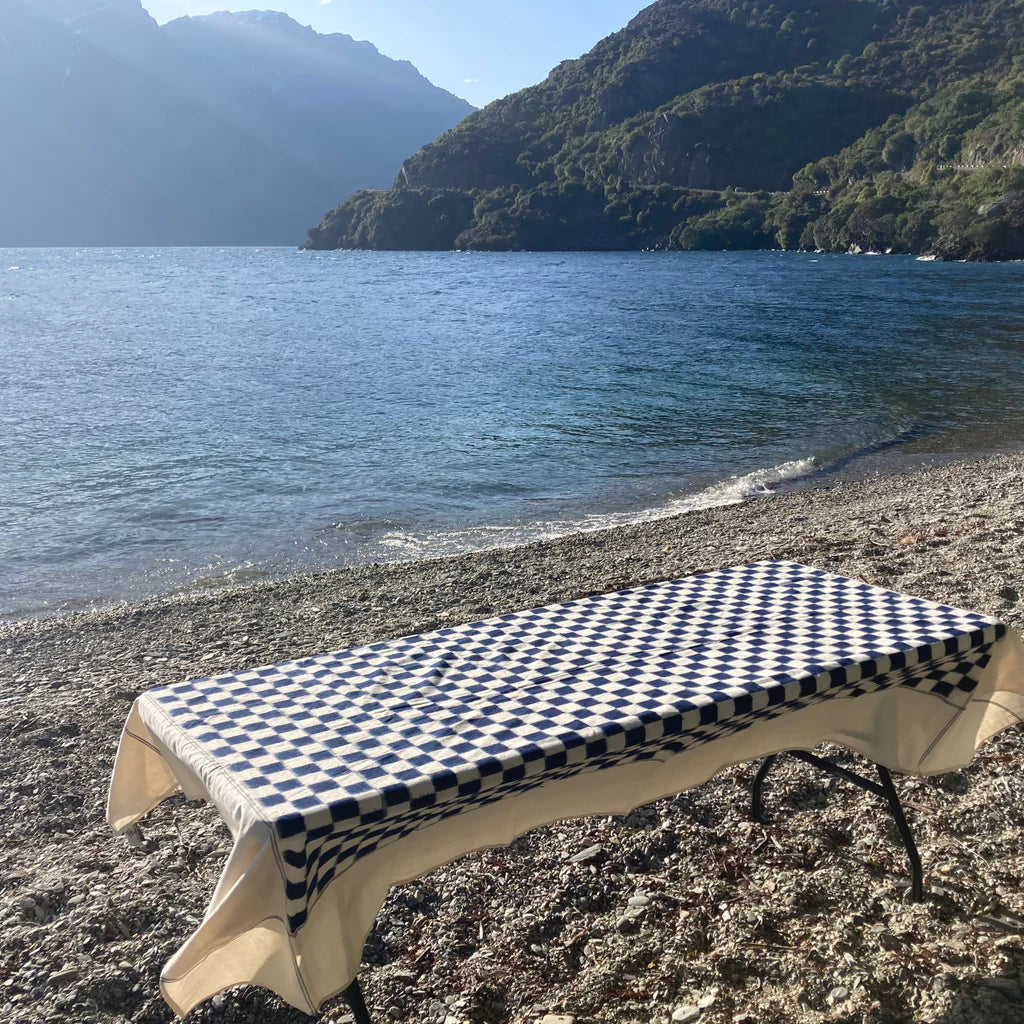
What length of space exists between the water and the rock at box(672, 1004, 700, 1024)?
9.55 meters

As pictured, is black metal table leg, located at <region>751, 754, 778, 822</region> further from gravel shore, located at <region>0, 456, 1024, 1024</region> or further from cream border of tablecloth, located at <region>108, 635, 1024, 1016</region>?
cream border of tablecloth, located at <region>108, 635, 1024, 1016</region>

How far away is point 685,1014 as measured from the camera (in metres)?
2.88

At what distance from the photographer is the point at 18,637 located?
9.09 metres

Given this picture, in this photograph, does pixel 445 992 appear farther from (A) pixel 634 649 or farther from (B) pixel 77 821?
(B) pixel 77 821

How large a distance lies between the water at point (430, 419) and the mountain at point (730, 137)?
78055mm

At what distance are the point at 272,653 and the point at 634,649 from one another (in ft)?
16.4

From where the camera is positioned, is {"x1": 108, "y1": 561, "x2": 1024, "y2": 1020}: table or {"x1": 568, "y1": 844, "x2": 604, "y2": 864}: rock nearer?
{"x1": 108, "y1": 561, "x2": 1024, "y2": 1020}: table

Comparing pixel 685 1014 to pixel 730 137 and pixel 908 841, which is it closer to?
pixel 908 841

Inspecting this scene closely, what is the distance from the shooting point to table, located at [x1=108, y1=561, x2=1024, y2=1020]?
2260 millimetres

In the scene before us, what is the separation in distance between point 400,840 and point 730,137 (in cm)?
17511

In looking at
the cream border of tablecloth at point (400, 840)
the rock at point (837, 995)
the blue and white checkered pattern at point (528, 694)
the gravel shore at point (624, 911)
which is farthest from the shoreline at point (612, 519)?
the rock at point (837, 995)

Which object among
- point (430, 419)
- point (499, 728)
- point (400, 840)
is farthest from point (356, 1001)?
point (430, 419)

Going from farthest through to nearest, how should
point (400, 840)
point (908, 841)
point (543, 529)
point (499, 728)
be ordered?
point (543, 529), point (908, 841), point (499, 728), point (400, 840)

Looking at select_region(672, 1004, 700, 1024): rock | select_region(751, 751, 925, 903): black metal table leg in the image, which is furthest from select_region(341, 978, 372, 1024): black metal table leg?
select_region(751, 751, 925, 903): black metal table leg
